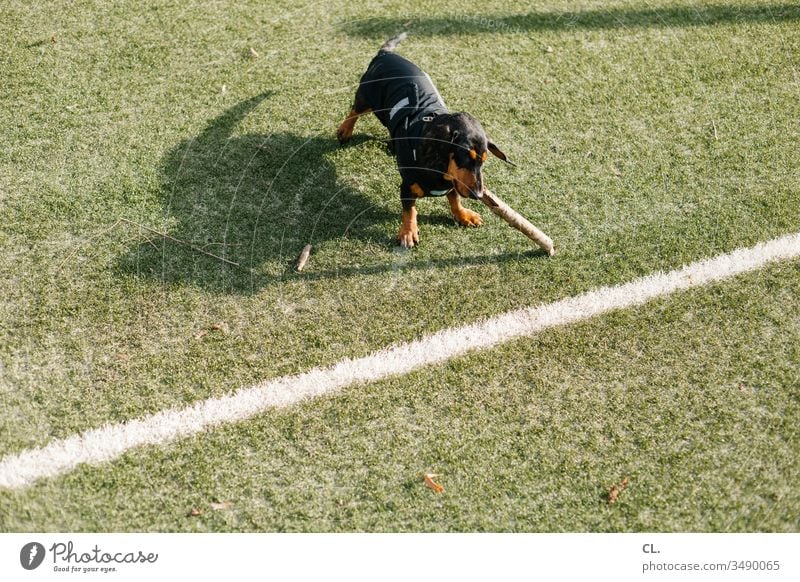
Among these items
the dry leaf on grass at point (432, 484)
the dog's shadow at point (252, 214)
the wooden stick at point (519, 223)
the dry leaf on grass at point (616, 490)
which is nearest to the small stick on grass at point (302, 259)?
the dog's shadow at point (252, 214)

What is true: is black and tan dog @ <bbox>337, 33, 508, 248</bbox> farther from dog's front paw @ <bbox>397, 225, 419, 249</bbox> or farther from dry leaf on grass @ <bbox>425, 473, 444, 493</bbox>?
dry leaf on grass @ <bbox>425, 473, 444, 493</bbox>

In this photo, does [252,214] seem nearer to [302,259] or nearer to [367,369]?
[302,259]

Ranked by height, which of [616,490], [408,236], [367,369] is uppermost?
[408,236]

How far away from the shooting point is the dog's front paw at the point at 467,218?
448 cm

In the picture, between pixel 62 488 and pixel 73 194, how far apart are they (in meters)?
2.05

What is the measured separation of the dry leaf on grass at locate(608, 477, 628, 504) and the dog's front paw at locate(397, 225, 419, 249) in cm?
183

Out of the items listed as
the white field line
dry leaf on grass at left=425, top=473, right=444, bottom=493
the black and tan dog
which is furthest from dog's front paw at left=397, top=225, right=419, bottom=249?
dry leaf on grass at left=425, top=473, right=444, bottom=493

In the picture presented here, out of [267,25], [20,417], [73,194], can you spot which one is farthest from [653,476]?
[267,25]

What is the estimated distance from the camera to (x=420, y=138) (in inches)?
155

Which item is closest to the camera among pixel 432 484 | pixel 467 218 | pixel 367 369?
pixel 432 484

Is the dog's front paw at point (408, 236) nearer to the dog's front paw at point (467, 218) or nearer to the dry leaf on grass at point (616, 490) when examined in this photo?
the dog's front paw at point (467, 218)

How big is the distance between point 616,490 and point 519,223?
1631 millimetres

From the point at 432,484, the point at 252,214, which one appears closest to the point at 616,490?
the point at 432,484

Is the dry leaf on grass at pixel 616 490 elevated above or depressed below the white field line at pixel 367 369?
below
